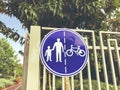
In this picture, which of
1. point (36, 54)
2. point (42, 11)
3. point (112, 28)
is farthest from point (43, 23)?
point (36, 54)

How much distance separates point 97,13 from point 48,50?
1095cm

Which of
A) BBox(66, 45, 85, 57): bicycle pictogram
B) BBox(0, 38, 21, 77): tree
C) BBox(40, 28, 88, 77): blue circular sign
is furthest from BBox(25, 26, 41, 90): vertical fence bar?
BBox(0, 38, 21, 77): tree

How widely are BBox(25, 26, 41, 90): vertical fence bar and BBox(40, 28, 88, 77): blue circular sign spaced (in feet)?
0.66

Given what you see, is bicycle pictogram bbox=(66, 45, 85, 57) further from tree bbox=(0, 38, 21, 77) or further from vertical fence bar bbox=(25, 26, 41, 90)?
tree bbox=(0, 38, 21, 77)

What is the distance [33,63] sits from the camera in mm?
3057

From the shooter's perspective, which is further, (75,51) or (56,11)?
(56,11)

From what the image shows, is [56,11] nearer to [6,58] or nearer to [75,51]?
[75,51]

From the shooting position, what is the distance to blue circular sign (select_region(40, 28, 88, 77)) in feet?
9.38

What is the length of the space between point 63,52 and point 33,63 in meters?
0.41

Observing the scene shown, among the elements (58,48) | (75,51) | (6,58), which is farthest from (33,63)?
(6,58)

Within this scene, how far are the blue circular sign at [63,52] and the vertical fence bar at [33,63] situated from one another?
7.9 inches

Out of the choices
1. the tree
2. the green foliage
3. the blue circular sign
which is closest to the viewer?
the blue circular sign

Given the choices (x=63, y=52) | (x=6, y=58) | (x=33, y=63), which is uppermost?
(x=6, y=58)

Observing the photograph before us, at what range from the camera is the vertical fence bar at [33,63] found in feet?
9.78
